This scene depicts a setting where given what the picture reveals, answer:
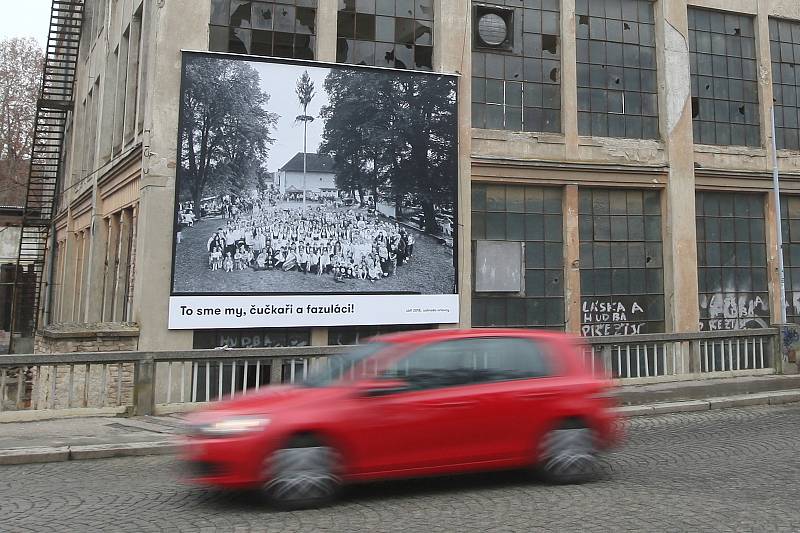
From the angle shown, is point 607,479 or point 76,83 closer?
point 607,479

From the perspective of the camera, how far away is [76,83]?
31.0 meters

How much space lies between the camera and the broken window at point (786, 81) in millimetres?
22031

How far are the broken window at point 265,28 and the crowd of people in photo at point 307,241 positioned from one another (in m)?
4.02

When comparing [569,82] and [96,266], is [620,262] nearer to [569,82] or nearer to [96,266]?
[569,82]

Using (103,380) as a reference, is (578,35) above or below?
above

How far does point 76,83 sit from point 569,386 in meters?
31.0

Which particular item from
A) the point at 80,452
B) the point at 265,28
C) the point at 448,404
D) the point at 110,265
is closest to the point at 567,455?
the point at 448,404

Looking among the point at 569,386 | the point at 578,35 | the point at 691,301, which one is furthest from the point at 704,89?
the point at 569,386

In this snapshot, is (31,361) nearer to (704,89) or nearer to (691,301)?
(691,301)

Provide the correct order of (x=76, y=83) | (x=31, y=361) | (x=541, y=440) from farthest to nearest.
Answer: (x=76, y=83) < (x=31, y=361) < (x=541, y=440)

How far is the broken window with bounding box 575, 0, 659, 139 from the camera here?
19.7 metres

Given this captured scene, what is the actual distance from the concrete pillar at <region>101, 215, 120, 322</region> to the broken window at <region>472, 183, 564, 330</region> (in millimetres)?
11210

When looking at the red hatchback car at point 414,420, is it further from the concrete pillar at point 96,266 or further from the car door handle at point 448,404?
the concrete pillar at point 96,266

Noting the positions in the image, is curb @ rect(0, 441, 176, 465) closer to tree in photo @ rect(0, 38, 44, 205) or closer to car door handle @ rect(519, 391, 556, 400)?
car door handle @ rect(519, 391, 556, 400)
